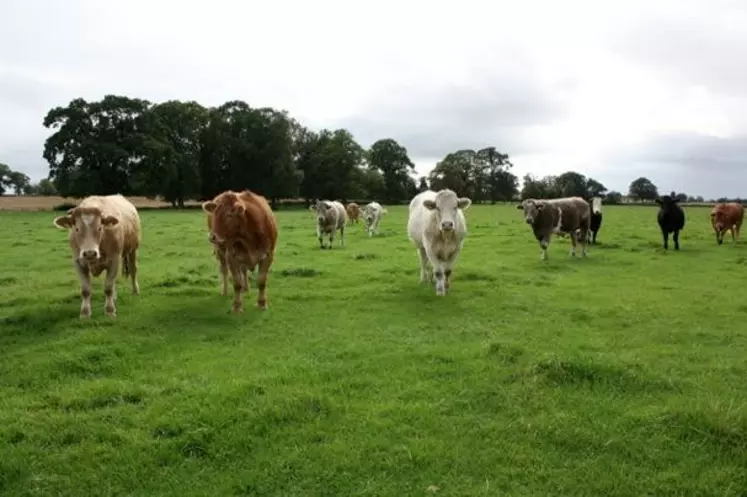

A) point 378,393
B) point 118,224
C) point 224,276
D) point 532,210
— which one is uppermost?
point 532,210

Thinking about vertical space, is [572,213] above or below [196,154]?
below

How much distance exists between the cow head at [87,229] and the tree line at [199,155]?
5094 cm

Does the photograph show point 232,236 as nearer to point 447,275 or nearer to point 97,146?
point 447,275

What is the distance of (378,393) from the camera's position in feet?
20.7

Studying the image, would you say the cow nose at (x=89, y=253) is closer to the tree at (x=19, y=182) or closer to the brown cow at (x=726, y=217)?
the brown cow at (x=726, y=217)

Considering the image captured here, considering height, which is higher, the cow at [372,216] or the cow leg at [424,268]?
the cow at [372,216]

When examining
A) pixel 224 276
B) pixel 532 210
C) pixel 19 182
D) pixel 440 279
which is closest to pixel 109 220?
pixel 224 276

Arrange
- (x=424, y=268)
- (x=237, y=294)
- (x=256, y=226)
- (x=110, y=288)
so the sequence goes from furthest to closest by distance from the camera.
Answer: (x=424, y=268)
(x=256, y=226)
(x=237, y=294)
(x=110, y=288)

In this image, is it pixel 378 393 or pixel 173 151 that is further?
pixel 173 151

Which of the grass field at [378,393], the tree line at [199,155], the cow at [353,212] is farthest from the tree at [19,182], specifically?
the grass field at [378,393]

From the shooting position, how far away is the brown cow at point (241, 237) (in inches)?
425

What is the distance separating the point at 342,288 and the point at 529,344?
18.0ft

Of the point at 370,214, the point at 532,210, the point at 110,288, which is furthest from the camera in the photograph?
the point at 370,214

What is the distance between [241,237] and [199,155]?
61148mm
